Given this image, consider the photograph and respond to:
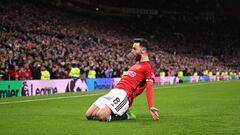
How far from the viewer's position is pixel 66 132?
26.6ft

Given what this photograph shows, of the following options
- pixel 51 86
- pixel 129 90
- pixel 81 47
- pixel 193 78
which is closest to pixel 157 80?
pixel 81 47

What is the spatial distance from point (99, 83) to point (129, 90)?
2394 cm

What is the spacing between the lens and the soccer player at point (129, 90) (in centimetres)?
976

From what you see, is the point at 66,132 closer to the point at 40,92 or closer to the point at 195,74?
the point at 40,92

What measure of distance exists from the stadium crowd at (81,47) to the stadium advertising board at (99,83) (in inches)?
24.1

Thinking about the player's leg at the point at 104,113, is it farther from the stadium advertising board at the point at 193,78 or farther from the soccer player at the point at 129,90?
the stadium advertising board at the point at 193,78

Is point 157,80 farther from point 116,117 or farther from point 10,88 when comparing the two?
point 116,117

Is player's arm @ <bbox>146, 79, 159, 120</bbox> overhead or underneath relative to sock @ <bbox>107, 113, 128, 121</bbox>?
overhead

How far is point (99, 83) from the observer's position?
3384cm

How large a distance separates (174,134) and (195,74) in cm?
4872

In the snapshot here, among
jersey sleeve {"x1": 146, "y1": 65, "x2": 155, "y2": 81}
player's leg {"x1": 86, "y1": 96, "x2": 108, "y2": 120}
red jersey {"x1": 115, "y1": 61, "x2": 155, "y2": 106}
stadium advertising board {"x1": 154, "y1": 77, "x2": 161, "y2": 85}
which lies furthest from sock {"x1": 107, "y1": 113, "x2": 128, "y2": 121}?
stadium advertising board {"x1": 154, "y1": 77, "x2": 161, "y2": 85}

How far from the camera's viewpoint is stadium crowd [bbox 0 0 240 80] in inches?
1144

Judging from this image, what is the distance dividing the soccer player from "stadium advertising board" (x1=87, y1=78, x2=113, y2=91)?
872 inches

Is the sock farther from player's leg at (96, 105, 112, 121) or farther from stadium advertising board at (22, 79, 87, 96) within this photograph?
stadium advertising board at (22, 79, 87, 96)
